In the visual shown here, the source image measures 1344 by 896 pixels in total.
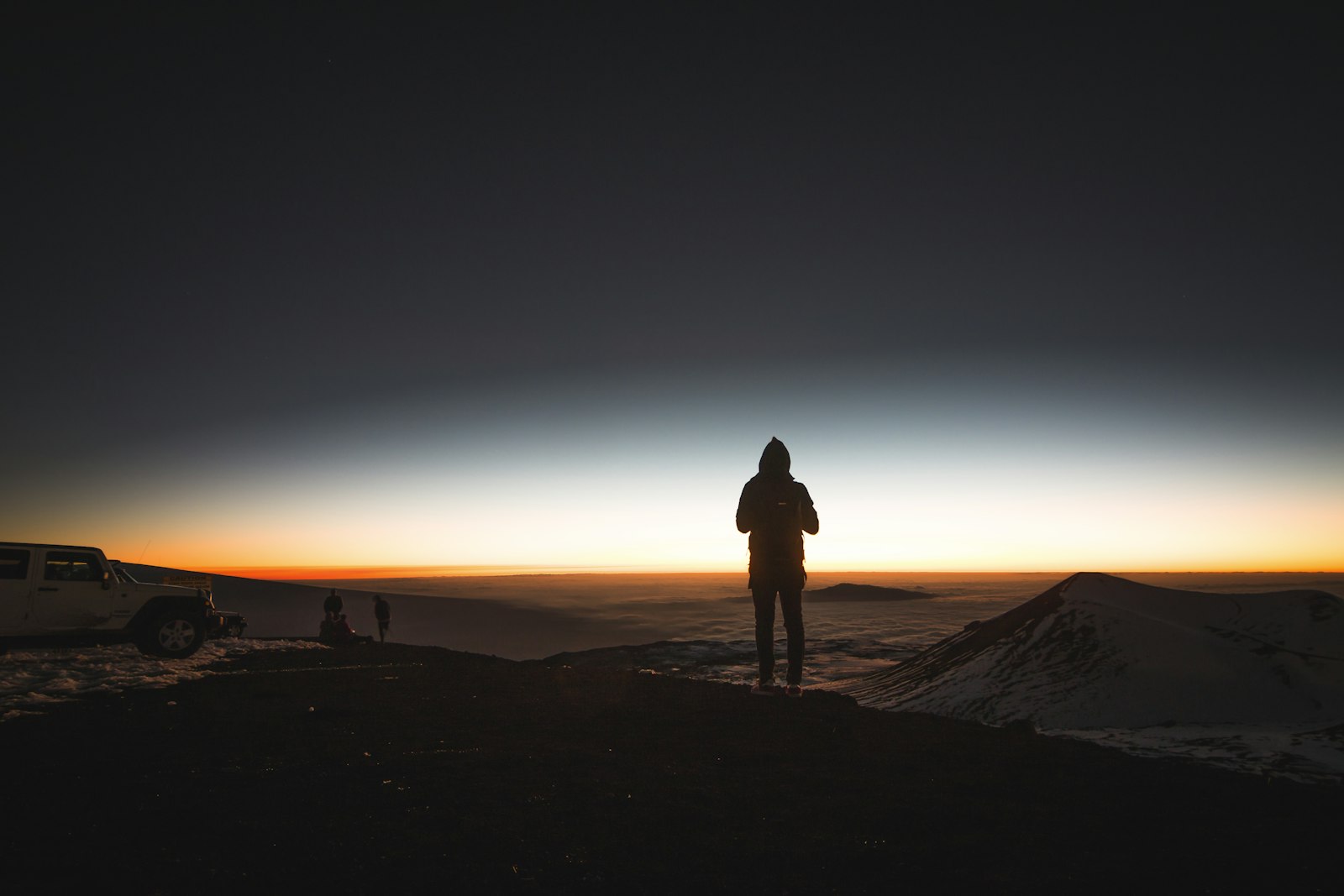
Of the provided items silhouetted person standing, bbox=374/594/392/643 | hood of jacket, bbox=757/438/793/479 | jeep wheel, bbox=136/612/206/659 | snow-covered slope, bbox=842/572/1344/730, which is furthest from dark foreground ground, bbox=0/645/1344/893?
silhouetted person standing, bbox=374/594/392/643

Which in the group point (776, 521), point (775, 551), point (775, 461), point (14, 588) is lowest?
point (14, 588)

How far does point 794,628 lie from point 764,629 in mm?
306

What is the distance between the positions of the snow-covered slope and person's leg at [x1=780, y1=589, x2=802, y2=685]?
167 cm

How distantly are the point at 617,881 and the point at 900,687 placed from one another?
7.51 meters

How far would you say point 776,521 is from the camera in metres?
6.88

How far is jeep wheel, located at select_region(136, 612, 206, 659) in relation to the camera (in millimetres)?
11586

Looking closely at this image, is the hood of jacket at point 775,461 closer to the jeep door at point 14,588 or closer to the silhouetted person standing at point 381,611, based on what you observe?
the jeep door at point 14,588

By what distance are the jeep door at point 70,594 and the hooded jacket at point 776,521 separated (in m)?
11.0

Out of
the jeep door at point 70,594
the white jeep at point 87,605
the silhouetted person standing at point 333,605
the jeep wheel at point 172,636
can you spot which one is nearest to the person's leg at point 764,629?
the jeep wheel at point 172,636

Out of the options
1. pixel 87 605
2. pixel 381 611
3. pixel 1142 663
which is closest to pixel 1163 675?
pixel 1142 663

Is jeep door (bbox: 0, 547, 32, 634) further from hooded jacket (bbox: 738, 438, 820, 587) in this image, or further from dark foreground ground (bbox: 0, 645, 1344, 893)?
hooded jacket (bbox: 738, 438, 820, 587)

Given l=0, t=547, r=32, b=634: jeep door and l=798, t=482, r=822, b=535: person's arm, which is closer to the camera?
l=798, t=482, r=822, b=535: person's arm

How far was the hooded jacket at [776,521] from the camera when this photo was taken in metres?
6.84

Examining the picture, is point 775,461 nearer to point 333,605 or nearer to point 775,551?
point 775,551
